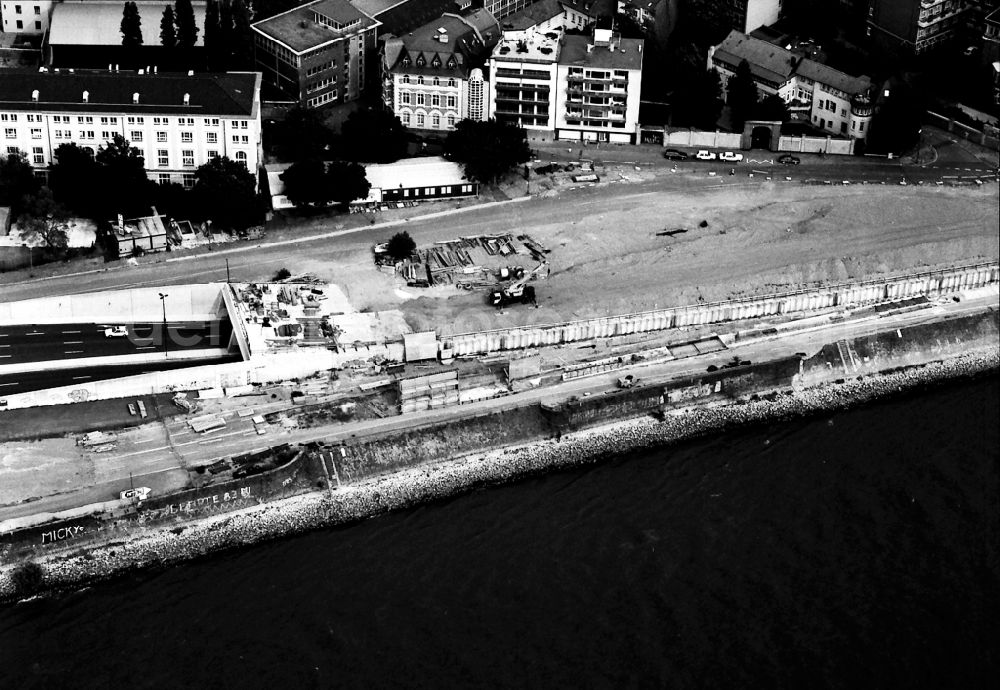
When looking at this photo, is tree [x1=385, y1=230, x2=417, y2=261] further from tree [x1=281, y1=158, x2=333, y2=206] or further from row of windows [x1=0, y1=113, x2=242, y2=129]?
row of windows [x1=0, y1=113, x2=242, y2=129]

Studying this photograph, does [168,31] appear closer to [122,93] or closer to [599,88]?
[122,93]

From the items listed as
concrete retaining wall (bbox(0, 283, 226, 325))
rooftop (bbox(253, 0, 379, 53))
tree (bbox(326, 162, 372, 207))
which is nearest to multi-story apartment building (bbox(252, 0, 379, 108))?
rooftop (bbox(253, 0, 379, 53))

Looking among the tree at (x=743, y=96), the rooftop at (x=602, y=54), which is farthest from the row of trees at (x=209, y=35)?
the tree at (x=743, y=96)

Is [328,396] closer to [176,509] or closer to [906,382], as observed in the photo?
[176,509]

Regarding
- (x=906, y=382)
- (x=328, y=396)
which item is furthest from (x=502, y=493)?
(x=906, y=382)

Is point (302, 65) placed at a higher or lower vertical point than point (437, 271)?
higher

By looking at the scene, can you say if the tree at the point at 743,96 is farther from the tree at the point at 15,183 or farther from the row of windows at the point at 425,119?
the tree at the point at 15,183

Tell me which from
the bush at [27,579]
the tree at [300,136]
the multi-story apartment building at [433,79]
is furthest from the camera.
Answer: the multi-story apartment building at [433,79]
